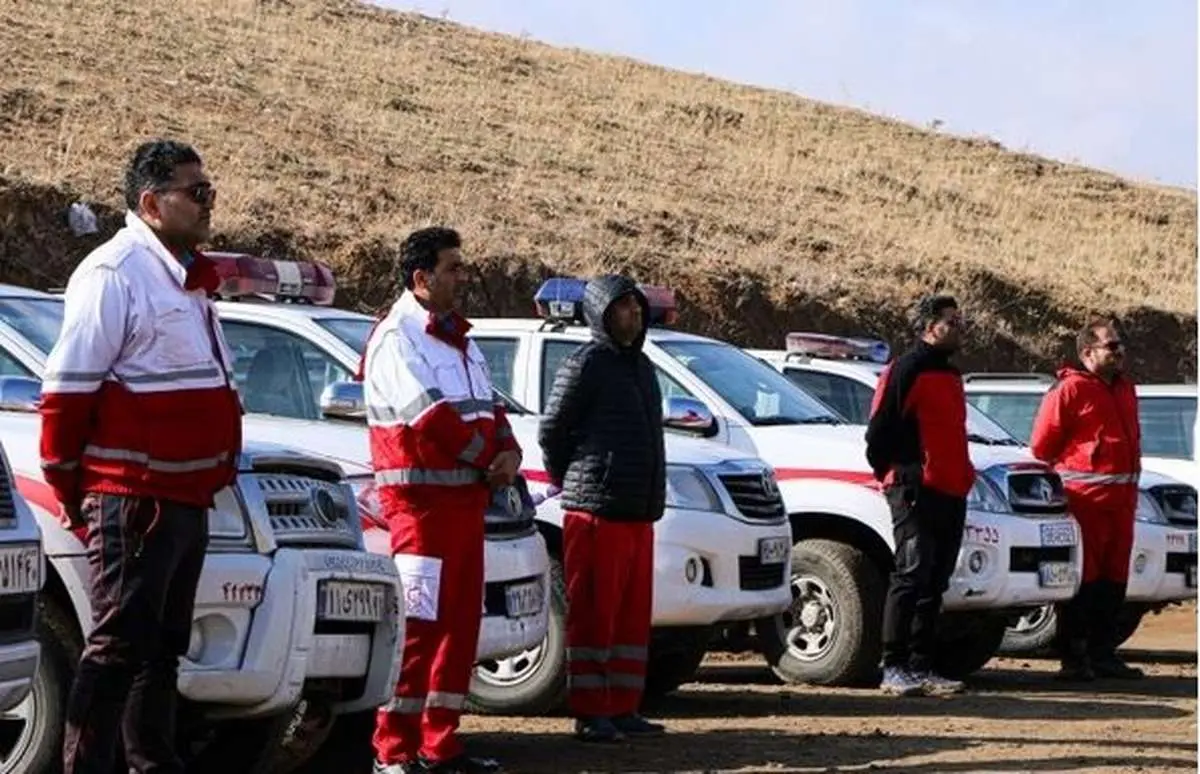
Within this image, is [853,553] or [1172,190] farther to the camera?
[1172,190]

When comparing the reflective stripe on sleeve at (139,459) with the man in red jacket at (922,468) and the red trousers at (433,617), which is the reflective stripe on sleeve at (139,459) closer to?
the red trousers at (433,617)

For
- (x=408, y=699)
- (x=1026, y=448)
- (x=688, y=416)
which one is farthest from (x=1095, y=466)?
(x=408, y=699)

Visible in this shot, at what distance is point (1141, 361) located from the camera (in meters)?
32.8

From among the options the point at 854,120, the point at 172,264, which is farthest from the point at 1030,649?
the point at 854,120

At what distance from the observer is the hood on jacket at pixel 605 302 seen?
11.1 m

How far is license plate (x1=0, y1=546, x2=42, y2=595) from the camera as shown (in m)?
7.15

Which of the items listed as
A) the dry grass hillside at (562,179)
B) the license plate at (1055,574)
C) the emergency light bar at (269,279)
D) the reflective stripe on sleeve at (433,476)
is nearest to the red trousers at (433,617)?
the reflective stripe on sleeve at (433,476)

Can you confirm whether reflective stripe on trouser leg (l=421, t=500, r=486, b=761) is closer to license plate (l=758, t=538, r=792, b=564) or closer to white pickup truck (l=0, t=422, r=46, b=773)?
white pickup truck (l=0, t=422, r=46, b=773)

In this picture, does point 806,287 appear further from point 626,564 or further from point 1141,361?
point 626,564

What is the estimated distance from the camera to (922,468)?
1282cm

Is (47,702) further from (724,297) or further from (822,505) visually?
(724,297)

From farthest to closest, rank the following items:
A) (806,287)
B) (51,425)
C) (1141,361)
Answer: (1141,361) < (806,287) < (51,425)

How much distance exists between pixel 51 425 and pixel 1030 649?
976 centimetres

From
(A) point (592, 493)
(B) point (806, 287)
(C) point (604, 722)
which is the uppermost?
(B) point (806, 287)
